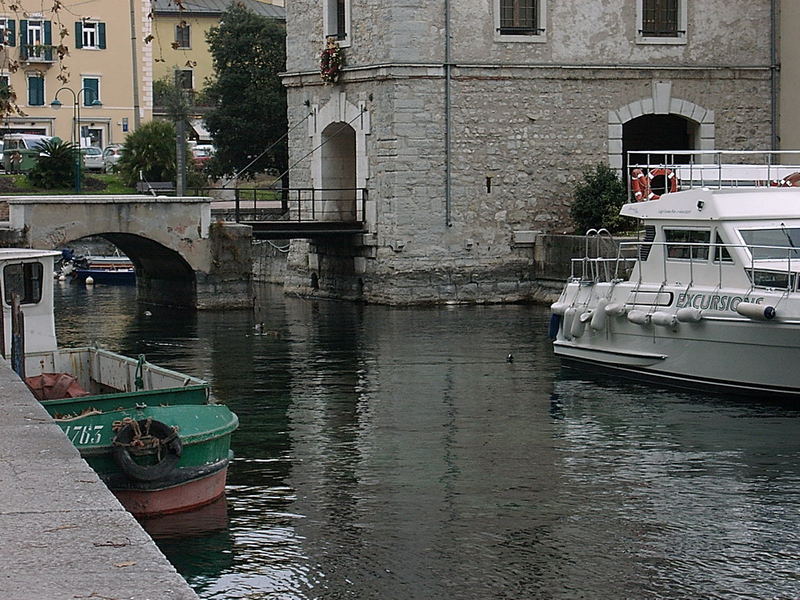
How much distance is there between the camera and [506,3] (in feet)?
103

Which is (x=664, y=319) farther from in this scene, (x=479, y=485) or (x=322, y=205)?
(x=322, y=205)

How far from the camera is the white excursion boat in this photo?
18.9 meters

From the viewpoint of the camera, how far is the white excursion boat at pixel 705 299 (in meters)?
18.9

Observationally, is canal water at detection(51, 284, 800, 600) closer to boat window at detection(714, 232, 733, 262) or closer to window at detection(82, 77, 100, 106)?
boat window at detection(714, 232, 733, 262)

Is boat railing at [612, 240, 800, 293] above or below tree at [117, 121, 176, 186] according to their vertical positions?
below

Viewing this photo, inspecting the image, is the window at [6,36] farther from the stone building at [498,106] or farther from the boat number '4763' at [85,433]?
the stone building at [498,106]

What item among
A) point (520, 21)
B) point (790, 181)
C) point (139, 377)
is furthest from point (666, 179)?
point (139, 377)

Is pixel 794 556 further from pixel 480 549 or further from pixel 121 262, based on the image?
pixel 121 262

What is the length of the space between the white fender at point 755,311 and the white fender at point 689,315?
816mm

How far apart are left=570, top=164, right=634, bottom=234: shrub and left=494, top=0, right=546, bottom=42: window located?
3.05 meters

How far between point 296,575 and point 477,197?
20741 mm

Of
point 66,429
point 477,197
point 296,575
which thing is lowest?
point 296,575

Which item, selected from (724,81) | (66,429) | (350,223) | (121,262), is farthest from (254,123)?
(66,429)

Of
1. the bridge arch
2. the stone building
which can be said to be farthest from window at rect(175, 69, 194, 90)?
the stone building
